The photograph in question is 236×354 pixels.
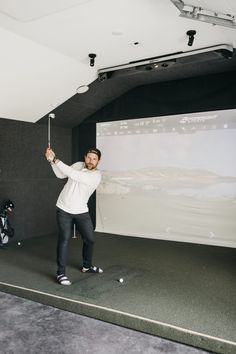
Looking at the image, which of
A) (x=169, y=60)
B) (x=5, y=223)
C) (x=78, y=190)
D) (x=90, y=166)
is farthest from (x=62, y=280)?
(x=169, y=60)

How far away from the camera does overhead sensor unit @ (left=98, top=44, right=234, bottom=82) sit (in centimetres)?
370

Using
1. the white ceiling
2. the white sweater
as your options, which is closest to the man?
the white sweater

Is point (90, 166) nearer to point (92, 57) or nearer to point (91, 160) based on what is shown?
point (91, 160)

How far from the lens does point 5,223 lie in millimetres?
4801

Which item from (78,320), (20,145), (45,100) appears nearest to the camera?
(78,320)

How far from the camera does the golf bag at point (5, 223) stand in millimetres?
4762

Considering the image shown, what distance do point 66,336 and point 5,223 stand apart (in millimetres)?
2729

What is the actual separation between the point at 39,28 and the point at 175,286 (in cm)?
284

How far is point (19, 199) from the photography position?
5230 millimetres

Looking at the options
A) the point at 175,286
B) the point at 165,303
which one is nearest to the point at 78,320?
the point at 165,303

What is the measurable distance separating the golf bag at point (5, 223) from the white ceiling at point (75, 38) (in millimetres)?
1367

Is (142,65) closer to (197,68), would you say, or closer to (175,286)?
(197,68)

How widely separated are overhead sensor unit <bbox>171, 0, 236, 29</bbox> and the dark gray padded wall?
10.8 feet

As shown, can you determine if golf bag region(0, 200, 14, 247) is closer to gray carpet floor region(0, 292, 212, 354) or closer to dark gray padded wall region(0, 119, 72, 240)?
dark gray padded wall region(0, 119, 72, 240)
